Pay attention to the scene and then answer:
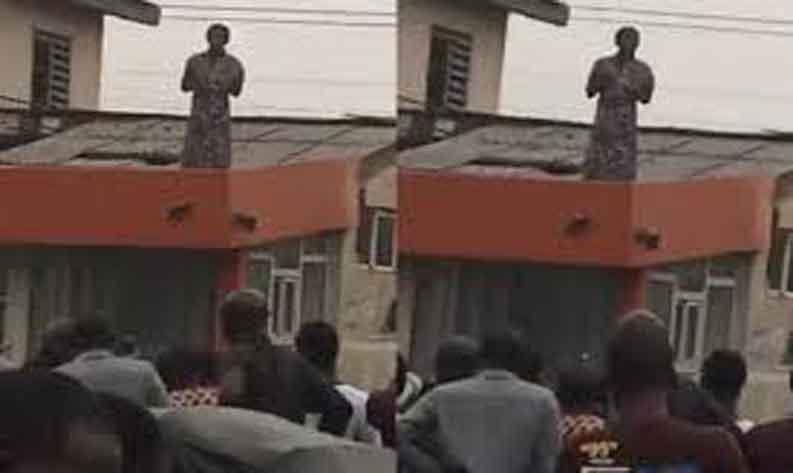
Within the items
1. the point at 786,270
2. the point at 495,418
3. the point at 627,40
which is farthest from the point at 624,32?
the point at 495,418

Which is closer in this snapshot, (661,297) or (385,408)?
(661,297)

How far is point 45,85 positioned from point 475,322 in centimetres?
41

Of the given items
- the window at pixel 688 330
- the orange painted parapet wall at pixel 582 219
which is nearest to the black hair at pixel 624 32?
the orange painted parapet wall at pixel 582 219

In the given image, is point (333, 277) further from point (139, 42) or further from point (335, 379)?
point (139, 42)

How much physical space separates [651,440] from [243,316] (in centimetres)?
37

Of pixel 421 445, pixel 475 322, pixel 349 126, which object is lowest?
pixel 421 445

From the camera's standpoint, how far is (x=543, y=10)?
1.68 m

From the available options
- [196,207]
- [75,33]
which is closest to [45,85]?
[75,33]

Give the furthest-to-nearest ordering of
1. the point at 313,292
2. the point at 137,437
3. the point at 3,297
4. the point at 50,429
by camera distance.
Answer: the point at 313,292
the point at 3,297
the point at 137,437
the point at 50,429

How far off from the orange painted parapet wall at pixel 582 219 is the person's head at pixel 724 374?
9 centimetres

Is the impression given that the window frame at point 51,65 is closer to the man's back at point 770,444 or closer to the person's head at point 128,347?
the person's head at point 128,347

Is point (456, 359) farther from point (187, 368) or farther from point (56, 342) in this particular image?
point (56, 342)

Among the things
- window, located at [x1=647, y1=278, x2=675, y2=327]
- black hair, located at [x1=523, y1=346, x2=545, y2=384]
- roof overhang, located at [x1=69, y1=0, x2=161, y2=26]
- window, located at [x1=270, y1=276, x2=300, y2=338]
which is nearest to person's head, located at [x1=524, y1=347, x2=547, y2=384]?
black hair, located at [x1=523, y1=346, x2=545, y2=384]

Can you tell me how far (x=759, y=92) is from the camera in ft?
5.54
